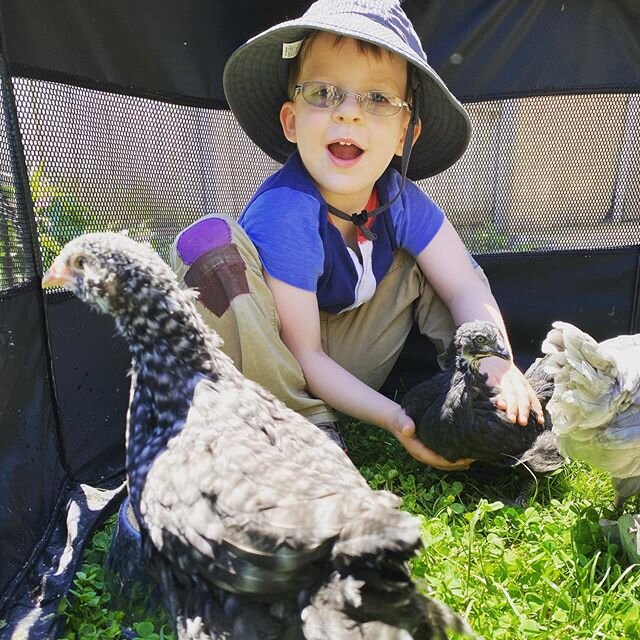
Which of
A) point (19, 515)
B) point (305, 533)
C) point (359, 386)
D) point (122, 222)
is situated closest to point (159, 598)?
point (19, 515)

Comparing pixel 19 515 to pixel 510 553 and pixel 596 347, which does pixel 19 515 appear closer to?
pixel 510 553

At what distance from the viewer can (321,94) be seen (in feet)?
8.51

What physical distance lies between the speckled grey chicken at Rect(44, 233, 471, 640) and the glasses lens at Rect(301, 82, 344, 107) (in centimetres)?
111

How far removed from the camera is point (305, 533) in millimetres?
1313

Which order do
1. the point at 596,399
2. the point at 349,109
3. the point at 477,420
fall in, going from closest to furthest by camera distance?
1. the point at 596,399
2. the point at 477,420
3. the point at 349,109

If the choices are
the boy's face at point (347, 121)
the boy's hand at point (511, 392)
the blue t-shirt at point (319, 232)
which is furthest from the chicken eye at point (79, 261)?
the boy's hand at point (511, 392)

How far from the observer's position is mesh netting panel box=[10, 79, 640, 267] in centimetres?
292

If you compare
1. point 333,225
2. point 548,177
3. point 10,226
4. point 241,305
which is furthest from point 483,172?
point 10,226

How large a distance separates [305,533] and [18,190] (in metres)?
1.64

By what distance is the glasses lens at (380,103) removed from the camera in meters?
2.58

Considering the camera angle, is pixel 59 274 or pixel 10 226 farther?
pixel 10 226

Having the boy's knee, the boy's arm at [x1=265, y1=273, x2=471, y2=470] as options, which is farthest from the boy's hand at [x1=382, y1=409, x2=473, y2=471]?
the boy's knee

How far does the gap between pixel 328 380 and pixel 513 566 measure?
0.95m

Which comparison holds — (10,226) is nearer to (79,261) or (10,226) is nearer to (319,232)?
(79,261)
